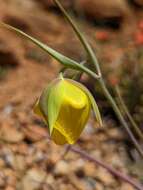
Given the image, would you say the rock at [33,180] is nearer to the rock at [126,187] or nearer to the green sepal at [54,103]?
the rock at [126,187]

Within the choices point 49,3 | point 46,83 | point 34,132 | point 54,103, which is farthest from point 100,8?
point 54,103

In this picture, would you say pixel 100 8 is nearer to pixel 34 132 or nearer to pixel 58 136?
pixel 34 132

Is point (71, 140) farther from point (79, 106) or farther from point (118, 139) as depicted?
point (118, 139)

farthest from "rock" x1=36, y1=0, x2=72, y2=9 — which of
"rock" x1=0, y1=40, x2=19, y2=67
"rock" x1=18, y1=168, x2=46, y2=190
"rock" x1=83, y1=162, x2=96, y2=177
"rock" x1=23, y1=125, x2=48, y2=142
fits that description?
"rock" x1=18, y1=168, x2=46, y2=190

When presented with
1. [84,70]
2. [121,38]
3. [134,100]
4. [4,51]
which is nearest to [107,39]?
[121,38]

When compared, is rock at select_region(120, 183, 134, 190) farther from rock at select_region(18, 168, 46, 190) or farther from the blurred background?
rock at select_region(18, 168, 46, 190)

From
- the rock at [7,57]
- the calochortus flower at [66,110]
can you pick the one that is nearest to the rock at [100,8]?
the rock at [7,57]

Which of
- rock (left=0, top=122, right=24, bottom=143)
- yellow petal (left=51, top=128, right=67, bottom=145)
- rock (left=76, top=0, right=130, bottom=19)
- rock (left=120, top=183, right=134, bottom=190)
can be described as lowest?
rock (left=76, top=0, right=130, bottom=19)
